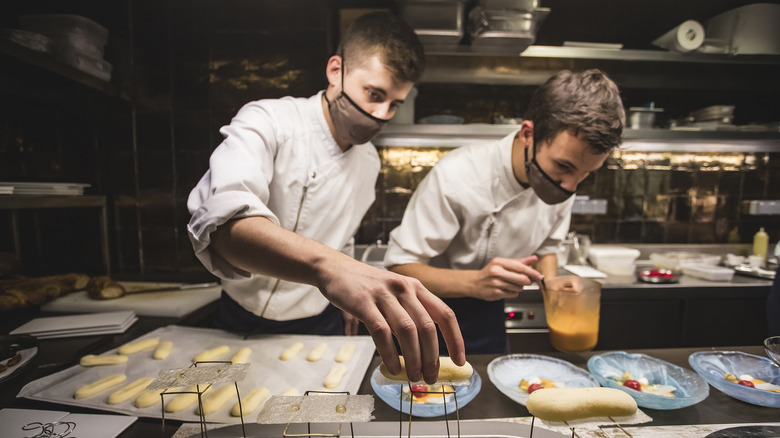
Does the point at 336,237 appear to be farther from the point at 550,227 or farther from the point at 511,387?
the point at 550,227

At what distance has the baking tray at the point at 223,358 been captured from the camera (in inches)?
34.3

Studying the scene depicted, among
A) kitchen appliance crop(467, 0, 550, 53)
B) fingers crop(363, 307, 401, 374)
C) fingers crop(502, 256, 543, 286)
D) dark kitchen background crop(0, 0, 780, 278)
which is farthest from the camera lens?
dark kitchen background crop(0, 0, 780, 278)

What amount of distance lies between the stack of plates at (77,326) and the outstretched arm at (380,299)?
3.70 feet

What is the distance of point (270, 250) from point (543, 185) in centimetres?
106

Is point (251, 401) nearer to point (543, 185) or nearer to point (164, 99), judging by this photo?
point (543, 185)

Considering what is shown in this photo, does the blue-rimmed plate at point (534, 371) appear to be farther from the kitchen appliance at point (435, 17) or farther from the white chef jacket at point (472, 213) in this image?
the kitchen appliance at point (435, 17)

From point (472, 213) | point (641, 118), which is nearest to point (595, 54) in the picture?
point (641, 118)

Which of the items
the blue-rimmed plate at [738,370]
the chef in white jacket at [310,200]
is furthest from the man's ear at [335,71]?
the blue-rimmed plate at [738,370]

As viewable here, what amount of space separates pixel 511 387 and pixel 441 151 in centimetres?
223

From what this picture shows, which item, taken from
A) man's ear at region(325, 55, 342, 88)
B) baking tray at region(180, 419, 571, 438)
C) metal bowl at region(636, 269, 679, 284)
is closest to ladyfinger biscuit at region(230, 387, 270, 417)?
baking tray at region(180, 419, 571, 438)

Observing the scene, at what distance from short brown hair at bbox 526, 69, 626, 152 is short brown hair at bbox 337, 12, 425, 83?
1.66 feet

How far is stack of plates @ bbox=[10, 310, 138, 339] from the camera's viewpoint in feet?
4.38

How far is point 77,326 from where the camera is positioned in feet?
4.45

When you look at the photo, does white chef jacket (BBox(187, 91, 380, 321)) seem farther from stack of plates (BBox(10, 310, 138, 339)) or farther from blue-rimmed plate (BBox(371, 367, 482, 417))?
blue-rimmed plate (BBox(371, 367, 482, 417))
